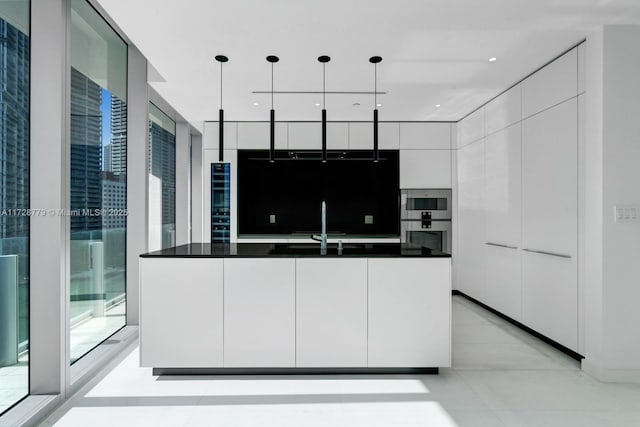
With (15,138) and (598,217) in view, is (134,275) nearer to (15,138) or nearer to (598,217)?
(15,138)

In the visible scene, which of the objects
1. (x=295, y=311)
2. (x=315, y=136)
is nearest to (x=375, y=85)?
(x=315, y=136)

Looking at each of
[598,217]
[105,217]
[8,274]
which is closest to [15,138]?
[8,274]

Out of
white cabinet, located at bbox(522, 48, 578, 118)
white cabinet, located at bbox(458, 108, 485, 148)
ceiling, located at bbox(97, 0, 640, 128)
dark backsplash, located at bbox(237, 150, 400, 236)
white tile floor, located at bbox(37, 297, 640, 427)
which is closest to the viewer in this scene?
white tile floor, located at bbox(37, 297, 640, 427)

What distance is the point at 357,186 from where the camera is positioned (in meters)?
5.74

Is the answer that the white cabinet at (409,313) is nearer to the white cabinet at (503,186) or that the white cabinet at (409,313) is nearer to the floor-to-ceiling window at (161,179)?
the white cabinet at (503,186)

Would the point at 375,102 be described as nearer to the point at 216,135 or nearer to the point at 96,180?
the point at 216,135

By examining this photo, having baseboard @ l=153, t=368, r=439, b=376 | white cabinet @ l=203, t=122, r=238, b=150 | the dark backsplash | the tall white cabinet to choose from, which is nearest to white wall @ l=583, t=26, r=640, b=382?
the tall white cabinet

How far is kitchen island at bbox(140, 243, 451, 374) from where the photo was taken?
2.75 m

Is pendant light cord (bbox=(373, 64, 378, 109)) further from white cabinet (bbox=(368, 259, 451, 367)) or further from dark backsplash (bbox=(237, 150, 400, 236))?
white cabinet (bbox=(368, 259, 451, 367))

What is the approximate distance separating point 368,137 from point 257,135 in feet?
5.24

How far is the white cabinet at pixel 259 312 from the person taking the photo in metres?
2.76

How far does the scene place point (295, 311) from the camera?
2.78m

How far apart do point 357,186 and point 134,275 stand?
330 centimetres

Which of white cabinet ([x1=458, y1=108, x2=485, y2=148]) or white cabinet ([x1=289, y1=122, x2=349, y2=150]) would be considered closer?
white cabinet ([x1=458, y1=108, x2=485, y2=148])
